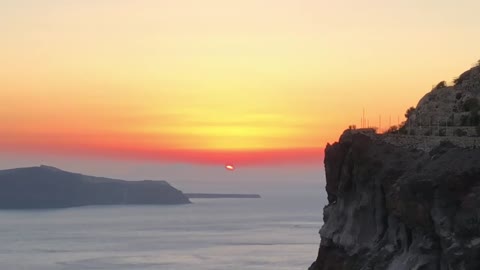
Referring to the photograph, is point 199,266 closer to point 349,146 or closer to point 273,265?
point 273,265

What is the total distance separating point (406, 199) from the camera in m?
35.9

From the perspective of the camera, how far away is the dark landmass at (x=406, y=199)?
33281mm

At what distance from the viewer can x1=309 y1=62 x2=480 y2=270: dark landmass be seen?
3328cm

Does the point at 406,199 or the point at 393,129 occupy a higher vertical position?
the point at 393,129

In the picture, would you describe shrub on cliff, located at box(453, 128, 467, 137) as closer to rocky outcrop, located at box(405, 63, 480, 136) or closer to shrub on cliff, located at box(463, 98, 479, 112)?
rocky outcrop, located at box(405, 63, 480, 136)

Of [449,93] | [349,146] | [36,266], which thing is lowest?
[36,266]

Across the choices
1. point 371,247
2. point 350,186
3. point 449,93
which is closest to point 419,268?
point 371,247

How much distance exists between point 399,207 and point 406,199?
100 cm

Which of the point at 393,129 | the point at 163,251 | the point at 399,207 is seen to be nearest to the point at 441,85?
the point at 393,129

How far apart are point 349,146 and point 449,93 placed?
22.6ft

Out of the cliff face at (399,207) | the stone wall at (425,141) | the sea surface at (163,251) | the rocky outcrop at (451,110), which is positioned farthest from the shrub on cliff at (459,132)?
the sea surface at (163,251)

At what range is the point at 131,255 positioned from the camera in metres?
149

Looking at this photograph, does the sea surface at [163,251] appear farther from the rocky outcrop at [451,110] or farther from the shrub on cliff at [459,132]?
Result: the shrub on cliff at [459,132]

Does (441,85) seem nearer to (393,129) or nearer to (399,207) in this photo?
(393,129)
